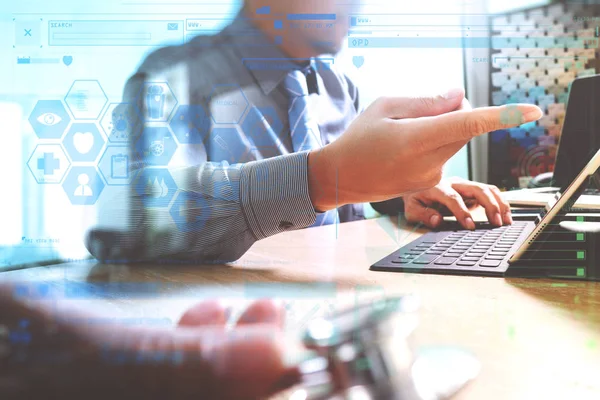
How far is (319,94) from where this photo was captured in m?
0.78

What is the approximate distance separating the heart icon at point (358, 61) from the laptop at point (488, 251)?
0.21 metres

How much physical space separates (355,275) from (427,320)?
0.52 ft

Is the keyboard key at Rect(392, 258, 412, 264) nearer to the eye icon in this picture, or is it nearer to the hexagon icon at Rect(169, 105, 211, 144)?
the hexagon icon at Rect(169, 105, 211, 144)

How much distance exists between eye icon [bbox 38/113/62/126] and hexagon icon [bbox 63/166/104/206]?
0.15 feet

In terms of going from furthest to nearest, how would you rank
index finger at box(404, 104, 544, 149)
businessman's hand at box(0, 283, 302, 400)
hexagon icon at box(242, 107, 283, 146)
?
hexagon icon at box(242, 107, 283, 146)
index finger at box(404, 104, 544, 149)
businessman's hand at box(0, 283, 302, 400)

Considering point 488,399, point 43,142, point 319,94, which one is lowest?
point 488,399

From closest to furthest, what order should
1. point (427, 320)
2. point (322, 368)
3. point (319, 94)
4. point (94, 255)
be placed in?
point (322, 368) → point (427, 320) → point (94, 255) → point (319, 94)

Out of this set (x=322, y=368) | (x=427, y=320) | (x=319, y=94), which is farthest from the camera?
(x=319, y=94)

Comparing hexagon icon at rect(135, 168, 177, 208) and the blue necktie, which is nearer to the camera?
hexagon icon at rect(135, 168, 177, 208)

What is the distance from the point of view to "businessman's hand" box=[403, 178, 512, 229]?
778 mm

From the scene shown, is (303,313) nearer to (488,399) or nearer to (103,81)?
(488,399)

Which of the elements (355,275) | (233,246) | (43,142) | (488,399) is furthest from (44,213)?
(488,399)

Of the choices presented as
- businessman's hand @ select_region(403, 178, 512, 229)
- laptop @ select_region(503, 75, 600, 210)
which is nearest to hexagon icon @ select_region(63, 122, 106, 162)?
businessman's hand @ select_region(403, 178, 512, 229)

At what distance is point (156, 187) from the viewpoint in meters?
0.52
